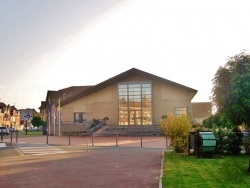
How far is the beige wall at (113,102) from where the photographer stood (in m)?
48.6

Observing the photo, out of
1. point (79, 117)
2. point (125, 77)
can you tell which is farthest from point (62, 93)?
point (125, 77)

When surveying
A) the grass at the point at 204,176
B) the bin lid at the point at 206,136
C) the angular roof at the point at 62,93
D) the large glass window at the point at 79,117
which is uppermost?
the angular roof at the point at 62,93

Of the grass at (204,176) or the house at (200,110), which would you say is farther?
the house at (200,110)

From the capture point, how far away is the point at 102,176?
1126 cm

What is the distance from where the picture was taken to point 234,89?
16.9 m

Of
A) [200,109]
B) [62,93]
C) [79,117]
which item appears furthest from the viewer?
[200,109]

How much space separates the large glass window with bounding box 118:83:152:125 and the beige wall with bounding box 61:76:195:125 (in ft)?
2.18

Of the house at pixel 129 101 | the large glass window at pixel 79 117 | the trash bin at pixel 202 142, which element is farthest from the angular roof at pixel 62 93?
the trash bin at pixel 202 142

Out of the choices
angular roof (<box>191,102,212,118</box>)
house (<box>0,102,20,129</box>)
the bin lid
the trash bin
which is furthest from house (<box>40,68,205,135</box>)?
house (<box>0,102,20,129</box>)

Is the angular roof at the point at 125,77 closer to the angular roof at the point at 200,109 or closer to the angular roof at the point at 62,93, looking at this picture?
the angular roof at the point at 62,93

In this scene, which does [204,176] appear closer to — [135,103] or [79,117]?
[135,103]

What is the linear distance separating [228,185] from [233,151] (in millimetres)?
8615

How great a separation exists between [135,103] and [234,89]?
33.4 meters

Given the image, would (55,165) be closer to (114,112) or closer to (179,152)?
(179,152)
